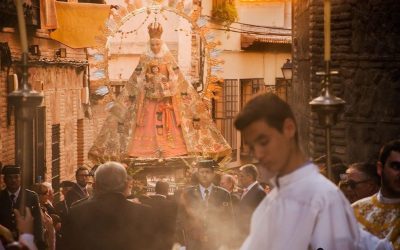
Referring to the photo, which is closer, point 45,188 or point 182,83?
point 45,188

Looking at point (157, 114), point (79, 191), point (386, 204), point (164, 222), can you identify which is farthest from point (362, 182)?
point (157, 114)

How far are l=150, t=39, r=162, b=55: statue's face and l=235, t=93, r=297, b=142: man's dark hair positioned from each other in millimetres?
13833

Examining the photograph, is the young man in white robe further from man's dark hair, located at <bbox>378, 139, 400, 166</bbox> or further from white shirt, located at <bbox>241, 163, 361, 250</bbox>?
man's dark hair, located at <bbox>378, 139, 400, 166</bbox>

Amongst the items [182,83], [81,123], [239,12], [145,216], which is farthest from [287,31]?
[145,216]

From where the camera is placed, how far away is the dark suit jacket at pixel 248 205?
9898mm

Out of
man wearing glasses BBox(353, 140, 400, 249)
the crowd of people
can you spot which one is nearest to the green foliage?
→ the crowd of people

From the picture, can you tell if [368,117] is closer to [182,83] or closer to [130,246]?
[130,246]

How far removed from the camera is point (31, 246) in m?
5.19

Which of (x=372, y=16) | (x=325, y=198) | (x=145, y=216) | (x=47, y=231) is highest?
(x=372, y=16)

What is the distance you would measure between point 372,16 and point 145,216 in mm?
4240

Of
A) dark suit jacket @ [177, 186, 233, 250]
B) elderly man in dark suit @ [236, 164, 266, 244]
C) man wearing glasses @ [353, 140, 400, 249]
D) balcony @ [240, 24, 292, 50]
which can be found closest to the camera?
man wearing glasses @ [353, 140, 400, 249]

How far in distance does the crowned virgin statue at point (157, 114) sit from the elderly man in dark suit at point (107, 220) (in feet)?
34.7

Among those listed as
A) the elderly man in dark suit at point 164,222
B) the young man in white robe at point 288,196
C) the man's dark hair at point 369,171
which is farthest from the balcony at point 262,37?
the young man in white robe at point 288,196

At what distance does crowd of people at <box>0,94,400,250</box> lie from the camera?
4234 mm
